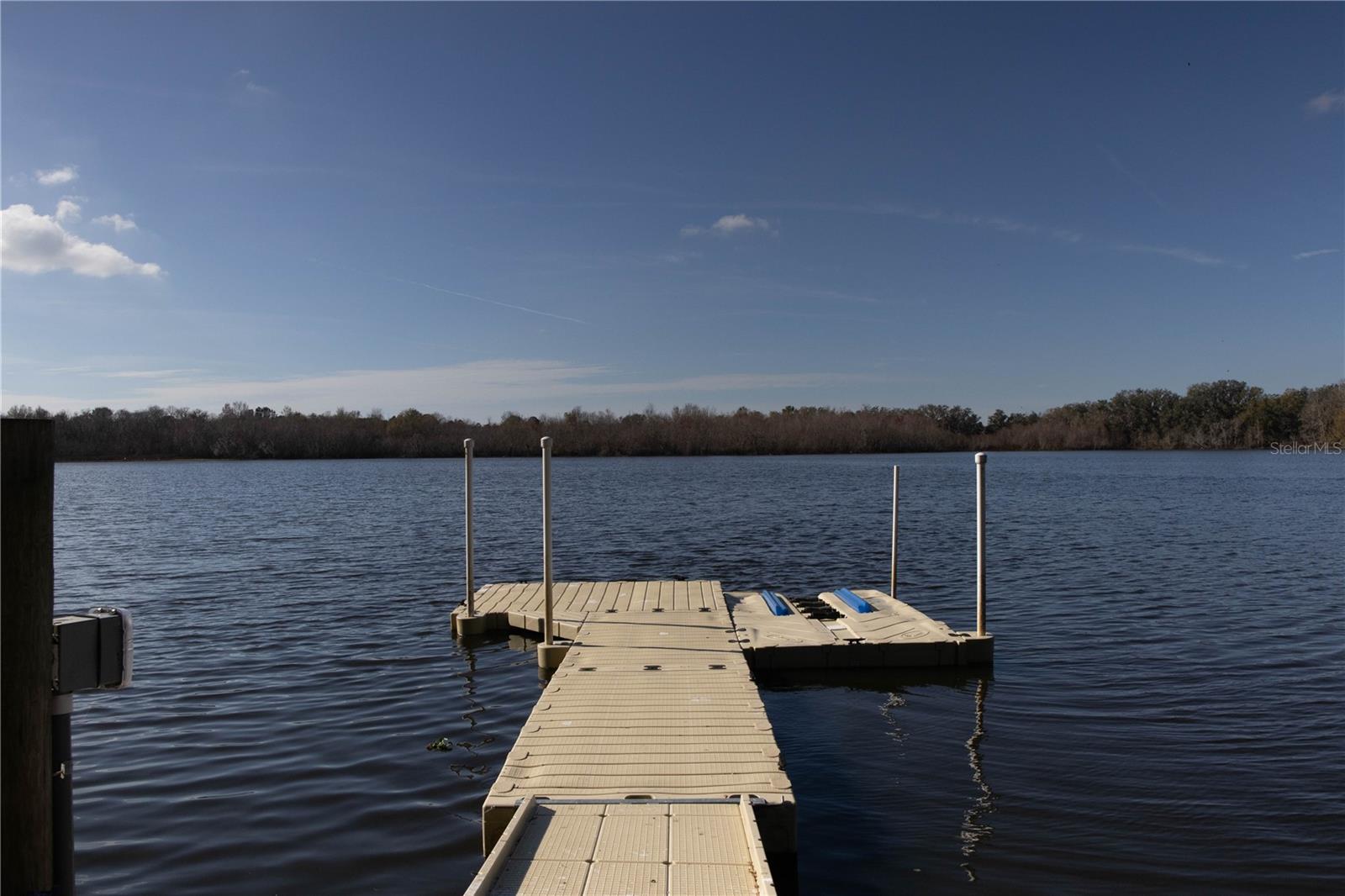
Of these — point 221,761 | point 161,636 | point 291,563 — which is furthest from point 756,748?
point 291,563

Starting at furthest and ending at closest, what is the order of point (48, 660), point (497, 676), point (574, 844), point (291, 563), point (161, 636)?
point (291, 563) < point (161, 636) < point (497, 676) < point (574, 844) < point (48, 660)

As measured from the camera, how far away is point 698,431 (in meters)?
108

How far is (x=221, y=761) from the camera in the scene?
24.2 feet

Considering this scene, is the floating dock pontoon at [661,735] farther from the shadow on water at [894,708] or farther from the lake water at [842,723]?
the lake water at [842,723]

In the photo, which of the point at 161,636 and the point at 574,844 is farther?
the point at 161,636

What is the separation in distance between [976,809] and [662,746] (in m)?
2.43

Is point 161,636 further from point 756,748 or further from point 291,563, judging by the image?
point 756,748

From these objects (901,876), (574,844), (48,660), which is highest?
(48,660)

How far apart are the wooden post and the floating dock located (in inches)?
62.6

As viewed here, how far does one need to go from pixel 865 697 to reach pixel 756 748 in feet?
12.7

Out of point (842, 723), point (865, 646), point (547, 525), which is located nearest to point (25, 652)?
point (547, 525)

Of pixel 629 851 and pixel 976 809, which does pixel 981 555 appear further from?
pixel 629 851

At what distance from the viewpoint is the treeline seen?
347ft

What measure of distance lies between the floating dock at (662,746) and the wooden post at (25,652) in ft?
5.22
